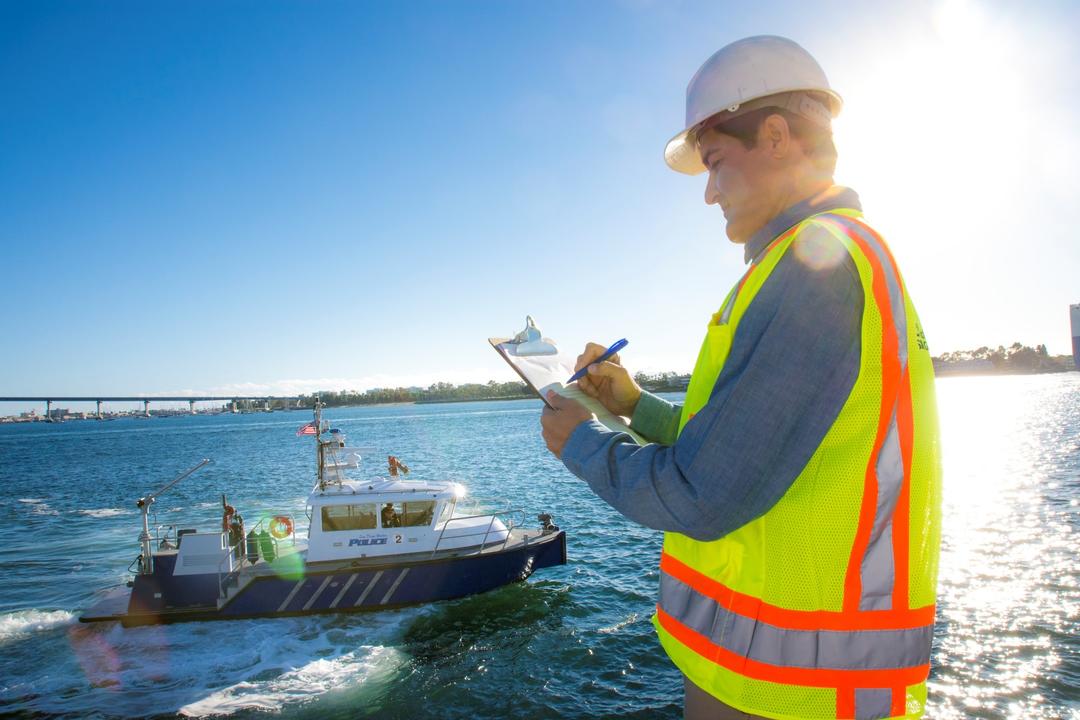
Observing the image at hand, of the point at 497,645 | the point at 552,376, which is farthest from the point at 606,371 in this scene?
the point at 497,645

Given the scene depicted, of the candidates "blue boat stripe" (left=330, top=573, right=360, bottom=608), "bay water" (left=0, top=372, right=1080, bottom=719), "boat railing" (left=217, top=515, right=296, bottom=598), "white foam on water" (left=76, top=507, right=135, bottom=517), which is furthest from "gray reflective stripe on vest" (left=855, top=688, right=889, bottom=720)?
"white foam on water" (left=76, top=507, right=135, bottom=517)

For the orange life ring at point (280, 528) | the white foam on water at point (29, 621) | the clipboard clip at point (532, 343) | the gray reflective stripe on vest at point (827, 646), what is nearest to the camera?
the gray reflective stripe on vest at point (827, 646)

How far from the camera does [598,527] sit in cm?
2392

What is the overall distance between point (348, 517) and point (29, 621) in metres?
8.62

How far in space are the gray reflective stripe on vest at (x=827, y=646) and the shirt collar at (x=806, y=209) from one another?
882 millimetres

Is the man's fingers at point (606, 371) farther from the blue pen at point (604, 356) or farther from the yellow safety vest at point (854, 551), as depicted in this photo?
the yellow safety vest at point (854, 551)

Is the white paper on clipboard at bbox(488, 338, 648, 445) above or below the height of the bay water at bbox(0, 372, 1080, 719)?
above

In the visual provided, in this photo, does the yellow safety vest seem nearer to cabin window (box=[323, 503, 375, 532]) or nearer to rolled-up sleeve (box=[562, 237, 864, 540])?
rolled-up sleeve (box=[562, 237, 864, 540])

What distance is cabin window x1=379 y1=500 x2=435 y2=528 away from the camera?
589 inches

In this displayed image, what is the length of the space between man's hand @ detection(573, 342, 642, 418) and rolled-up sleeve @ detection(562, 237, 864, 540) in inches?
29.0

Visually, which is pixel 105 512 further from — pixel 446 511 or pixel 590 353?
pixel 590 353

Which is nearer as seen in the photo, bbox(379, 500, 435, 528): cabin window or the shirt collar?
the shirt collar

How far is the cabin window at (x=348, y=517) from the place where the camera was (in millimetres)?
14680

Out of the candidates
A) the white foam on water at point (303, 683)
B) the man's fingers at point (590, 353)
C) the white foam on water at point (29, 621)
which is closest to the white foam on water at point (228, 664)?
the white foam on water at point (303, 683)
